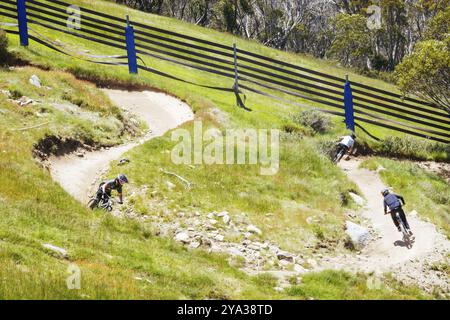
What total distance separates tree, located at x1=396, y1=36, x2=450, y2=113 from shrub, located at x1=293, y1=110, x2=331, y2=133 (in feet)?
12.0

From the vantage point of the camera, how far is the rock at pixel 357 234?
1333cm

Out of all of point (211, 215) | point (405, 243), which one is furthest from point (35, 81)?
point (405, 243)

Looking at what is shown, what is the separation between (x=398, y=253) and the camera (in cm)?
1282

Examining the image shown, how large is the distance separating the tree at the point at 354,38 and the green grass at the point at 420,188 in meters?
45.9

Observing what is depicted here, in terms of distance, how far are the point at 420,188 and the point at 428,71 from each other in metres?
6.09

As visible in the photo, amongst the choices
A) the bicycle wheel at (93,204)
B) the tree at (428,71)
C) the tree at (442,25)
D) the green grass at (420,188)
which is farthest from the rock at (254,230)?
the tree at (442,25)

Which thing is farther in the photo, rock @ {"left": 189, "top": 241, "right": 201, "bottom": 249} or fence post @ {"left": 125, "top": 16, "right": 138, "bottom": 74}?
fence post @ {"left": 125, "top": 16, "right": 138, "bottom": 74}

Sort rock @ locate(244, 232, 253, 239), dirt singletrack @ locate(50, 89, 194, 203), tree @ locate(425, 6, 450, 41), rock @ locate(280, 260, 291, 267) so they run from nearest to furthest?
1. rock @ locate(280, 260, 291, 267)
2. rock @ locate(244, 232, 253, 239)
3. dirt singletrack @ locate(50, 89, 194, 203)
4. tree @ locate(425, 6, 450, 41)

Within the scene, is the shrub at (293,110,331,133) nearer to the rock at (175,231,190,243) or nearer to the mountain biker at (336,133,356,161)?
the mountain biker at (336,133,356,161)

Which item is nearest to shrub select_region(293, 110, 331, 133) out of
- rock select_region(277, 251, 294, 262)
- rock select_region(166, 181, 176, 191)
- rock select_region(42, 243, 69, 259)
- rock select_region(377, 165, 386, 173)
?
rock select_region(377, 165, 386, 173)

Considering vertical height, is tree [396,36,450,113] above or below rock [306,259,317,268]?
above

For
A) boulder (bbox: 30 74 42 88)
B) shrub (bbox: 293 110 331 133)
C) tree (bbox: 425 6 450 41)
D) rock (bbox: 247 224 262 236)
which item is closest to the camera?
rock (bbox: 247 224 262 236)

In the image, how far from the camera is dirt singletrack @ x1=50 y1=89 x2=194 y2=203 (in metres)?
13.5

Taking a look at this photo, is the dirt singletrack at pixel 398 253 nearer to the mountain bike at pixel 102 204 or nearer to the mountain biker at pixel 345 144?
the mountain biker at pixel 345 144
